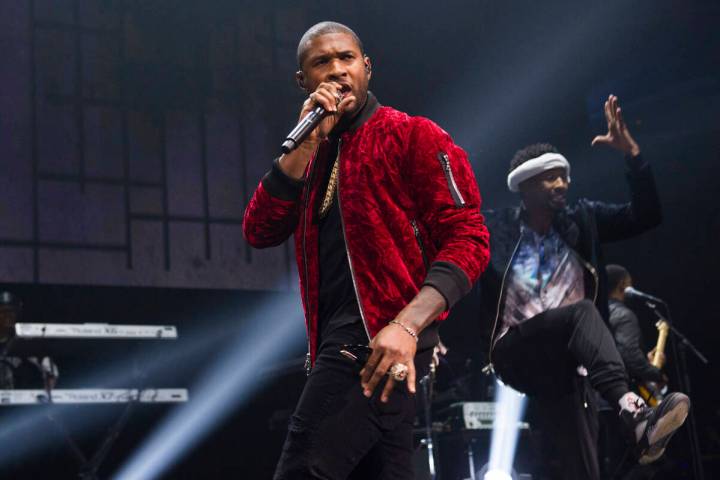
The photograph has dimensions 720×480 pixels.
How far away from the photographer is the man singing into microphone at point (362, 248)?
1.56 m

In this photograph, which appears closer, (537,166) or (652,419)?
(652,419)

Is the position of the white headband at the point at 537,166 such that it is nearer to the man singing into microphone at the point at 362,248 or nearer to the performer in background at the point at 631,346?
the man singing into microphone at the point at 362,248

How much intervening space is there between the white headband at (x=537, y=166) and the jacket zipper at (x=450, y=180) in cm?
173

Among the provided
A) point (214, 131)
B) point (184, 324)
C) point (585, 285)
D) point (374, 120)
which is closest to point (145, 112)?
point (214, 131)

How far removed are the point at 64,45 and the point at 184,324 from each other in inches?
85.1

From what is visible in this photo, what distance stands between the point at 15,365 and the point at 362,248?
388cm

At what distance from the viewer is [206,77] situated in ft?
21.9

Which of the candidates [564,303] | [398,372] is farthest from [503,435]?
[398,372]

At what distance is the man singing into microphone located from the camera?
1557 millimetres

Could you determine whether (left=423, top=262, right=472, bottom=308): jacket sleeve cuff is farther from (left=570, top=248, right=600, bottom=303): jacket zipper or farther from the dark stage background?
the dark stage background

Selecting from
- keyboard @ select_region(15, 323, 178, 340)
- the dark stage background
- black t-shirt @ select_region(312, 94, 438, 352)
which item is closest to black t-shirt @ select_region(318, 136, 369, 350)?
black t-shirt @ select_region(312, 94, 438, 352)

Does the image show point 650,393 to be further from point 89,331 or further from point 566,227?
point 89,331

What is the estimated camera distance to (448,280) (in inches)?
61.9

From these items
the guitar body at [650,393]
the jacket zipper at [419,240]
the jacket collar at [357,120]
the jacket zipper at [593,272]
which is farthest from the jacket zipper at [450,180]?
the guitar body at [650,393]
